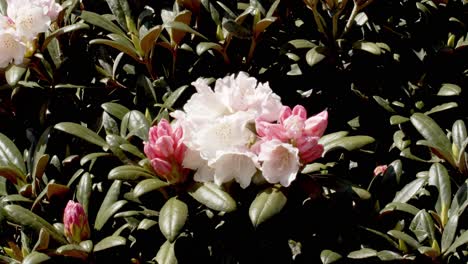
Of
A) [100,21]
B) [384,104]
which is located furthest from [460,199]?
[100,21]

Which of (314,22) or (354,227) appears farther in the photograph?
(314,22)

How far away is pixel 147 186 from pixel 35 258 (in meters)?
0.34

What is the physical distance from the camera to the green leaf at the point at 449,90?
2.26 metres

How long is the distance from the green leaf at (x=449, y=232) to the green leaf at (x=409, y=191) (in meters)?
0.18

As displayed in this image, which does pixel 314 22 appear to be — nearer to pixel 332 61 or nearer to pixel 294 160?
pixel 332 61

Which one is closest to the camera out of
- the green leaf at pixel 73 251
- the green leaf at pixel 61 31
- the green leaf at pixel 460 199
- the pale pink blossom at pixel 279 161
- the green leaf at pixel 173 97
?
the pale pink blossom at pixel 279 161

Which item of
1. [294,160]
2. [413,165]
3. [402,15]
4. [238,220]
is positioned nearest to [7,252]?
[238,220]

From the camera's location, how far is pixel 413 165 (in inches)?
88.9

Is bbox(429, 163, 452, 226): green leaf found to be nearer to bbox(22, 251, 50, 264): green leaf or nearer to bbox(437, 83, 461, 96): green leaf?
bbox(437, 83, 461, 96): green leaf

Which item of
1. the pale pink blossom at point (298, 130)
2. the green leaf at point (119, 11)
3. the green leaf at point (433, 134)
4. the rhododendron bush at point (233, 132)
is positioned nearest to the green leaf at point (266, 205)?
the rhododendron bush at point (233, 132)

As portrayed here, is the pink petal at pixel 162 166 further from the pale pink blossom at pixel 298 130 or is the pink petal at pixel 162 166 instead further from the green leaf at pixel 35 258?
the green leaf at pixel 35 258

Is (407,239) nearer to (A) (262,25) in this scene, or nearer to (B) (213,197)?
(B) (213,197)

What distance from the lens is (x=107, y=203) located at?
2021 mm

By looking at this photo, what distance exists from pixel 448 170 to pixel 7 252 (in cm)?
132
